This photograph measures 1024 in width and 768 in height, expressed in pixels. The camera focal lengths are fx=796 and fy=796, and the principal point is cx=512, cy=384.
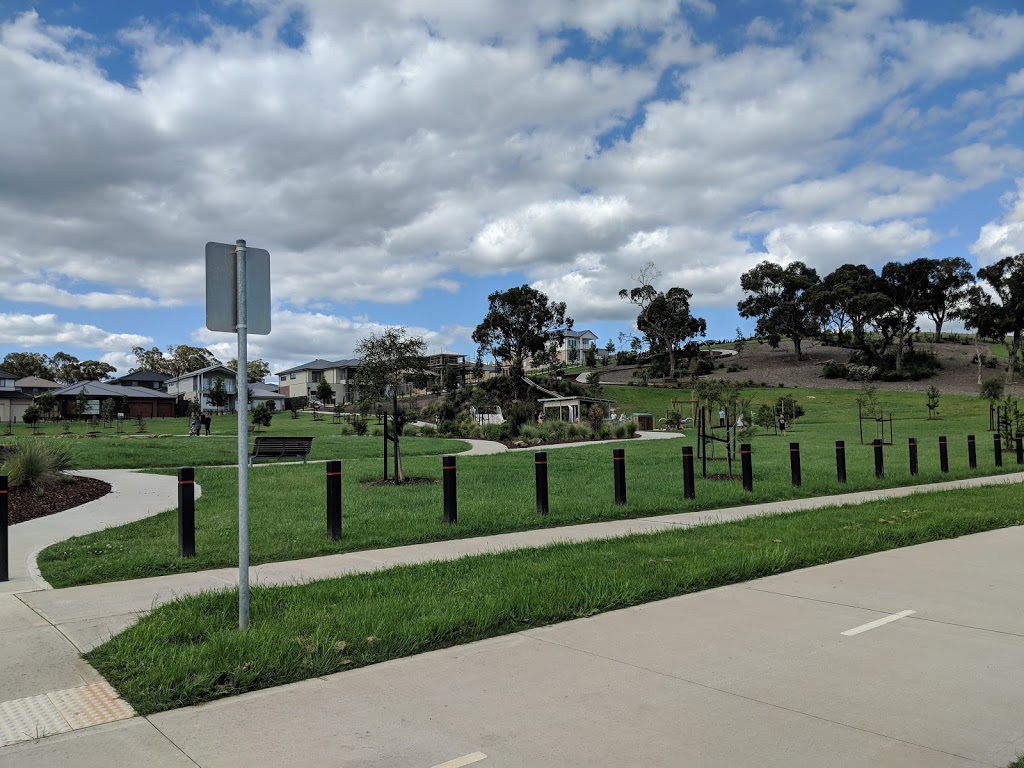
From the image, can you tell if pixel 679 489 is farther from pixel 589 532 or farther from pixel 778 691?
pixel 778 691

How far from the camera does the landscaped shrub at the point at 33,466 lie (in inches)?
525

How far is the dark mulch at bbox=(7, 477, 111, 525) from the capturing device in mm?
12117

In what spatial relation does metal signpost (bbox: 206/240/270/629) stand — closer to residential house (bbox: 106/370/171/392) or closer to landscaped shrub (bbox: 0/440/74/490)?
landscaped shrub (bbox: 0/440/74/490)

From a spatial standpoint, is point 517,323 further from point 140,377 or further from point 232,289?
point 232,289

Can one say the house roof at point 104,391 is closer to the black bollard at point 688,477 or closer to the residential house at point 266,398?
the residential house at point 266,398

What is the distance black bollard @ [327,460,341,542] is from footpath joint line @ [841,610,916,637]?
5.96 metres

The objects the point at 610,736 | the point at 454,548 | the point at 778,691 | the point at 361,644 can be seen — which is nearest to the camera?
the point at 610,736

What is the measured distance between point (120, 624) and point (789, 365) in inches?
3583

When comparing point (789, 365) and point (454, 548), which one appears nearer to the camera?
point (454, 548)

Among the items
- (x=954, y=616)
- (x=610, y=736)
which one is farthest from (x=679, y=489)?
(x=610, y=736)

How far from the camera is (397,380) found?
667 inches

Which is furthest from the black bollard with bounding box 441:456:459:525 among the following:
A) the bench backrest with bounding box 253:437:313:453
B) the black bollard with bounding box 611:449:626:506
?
the bench backrest with bounding box 253:437:313:453

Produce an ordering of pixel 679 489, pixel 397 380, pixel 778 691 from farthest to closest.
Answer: pixel 397 380
pixel 679 489
pixel 778 691

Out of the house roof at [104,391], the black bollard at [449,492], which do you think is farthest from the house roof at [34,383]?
the black bollard at [449,492]
